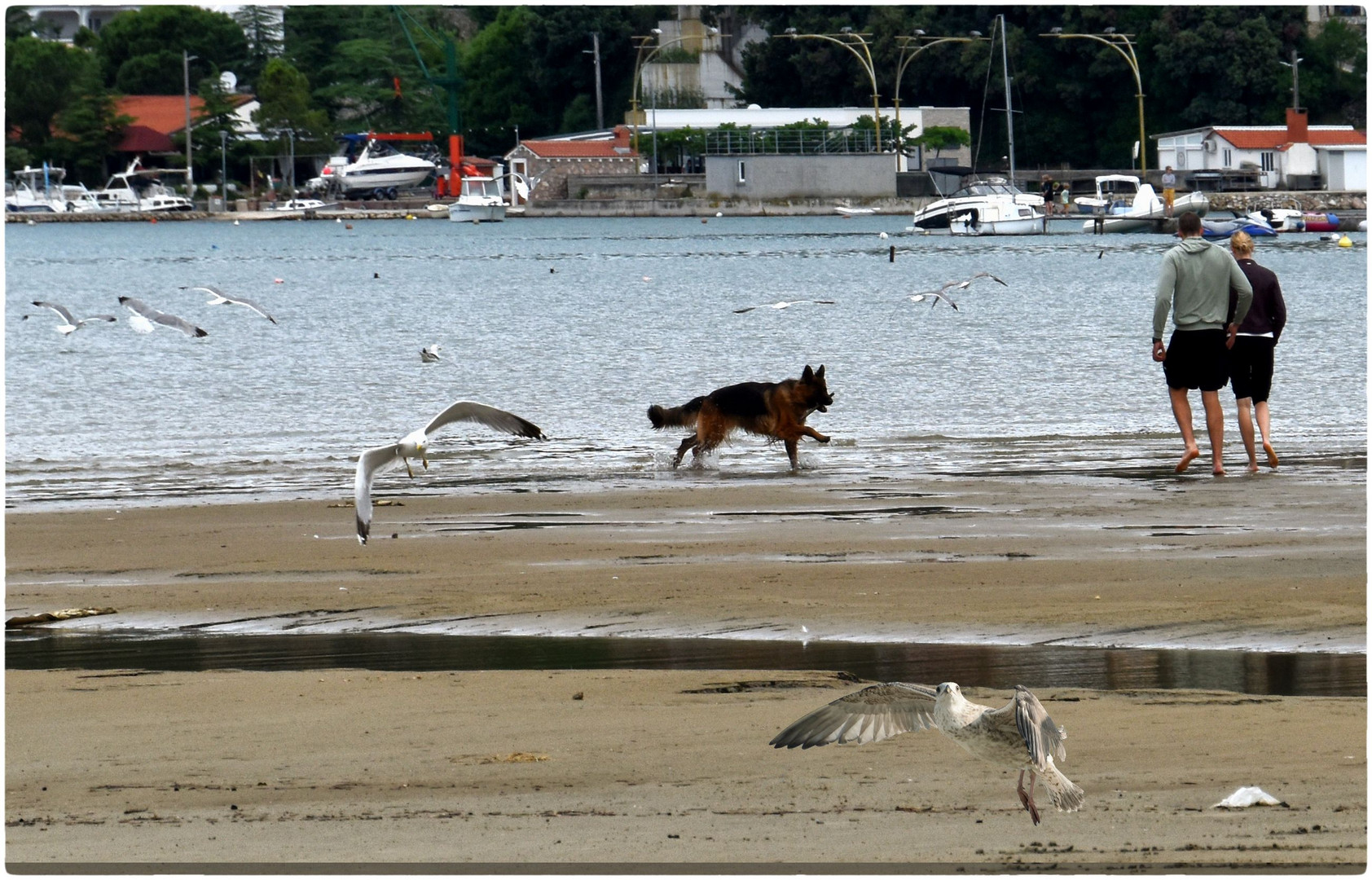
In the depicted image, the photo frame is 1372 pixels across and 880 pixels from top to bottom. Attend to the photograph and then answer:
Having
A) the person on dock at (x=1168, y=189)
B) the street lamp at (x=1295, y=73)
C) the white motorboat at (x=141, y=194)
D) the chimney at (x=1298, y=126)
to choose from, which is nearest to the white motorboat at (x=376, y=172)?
the white motorboat at (x=141, y=194)

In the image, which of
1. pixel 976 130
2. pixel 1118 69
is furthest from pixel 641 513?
pixel 976 130

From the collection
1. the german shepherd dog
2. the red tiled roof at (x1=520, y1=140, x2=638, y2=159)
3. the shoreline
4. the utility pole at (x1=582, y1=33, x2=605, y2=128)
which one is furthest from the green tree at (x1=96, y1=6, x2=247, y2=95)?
the shoreline

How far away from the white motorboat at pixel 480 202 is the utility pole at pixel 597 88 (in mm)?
13048

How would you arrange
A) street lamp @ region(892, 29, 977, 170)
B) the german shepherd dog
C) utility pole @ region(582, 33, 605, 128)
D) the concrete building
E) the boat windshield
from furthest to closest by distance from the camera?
the concrete building → the boat windshield → utility pole @ region(582, 33, 605, 128) → street lamp @ region(892, 29, 977, 170) → the german shepherd dog

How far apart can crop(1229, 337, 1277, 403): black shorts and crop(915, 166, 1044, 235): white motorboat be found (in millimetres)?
61783

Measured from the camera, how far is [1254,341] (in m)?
11.4

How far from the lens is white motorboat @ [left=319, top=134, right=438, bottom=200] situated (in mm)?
109688

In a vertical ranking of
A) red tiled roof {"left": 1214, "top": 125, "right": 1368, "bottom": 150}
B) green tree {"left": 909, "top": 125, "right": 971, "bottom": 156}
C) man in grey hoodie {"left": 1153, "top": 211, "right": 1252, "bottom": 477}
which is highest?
green tree {"left": 909, "top": 125, "right": 971, "bottom": 156}

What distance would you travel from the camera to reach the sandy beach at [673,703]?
475 centimetres

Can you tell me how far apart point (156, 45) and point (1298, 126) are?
6312 cm

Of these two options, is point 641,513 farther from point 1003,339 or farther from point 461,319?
point 461,319

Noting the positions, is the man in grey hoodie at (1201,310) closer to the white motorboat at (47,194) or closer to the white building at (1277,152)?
the white building at (1277,152)

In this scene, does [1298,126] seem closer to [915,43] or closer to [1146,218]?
[1146,218]

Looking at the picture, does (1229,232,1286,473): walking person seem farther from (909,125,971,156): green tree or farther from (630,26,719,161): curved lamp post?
(909,125,971,156): green tree
